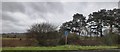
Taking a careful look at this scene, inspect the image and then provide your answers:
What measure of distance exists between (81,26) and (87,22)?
1.69 m

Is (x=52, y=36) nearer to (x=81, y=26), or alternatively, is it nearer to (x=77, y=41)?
(x=77, y=41)

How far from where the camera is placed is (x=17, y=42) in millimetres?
32500

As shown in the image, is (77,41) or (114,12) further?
(114,12)

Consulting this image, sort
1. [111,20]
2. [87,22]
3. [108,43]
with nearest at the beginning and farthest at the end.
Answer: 1. [108,43]
2. [111,20]
3. [87,22]

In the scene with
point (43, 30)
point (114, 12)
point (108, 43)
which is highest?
point (114, 12)

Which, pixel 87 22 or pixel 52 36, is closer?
pixel 52 36

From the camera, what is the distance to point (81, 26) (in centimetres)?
4950

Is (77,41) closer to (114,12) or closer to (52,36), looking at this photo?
(52,36)

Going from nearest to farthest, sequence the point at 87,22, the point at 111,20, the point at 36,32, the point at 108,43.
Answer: the point at 36,32 → the point at 108,43 → the point at 111,20 → the point at 87,22

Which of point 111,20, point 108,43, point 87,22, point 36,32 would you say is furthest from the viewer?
point 87,22

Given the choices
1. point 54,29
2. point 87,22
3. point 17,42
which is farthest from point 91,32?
point 17,42

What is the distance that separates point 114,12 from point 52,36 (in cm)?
1858

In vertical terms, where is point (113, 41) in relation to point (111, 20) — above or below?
below

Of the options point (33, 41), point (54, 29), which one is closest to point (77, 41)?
point (54, 29)
